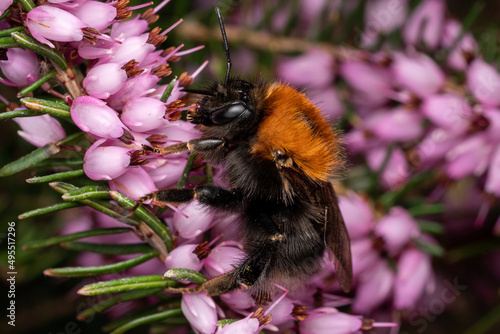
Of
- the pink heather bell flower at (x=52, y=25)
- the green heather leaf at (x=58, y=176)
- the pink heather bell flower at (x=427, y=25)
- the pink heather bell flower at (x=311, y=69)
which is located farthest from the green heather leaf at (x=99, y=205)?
the pink heather bell flower at (x=427, y=25)

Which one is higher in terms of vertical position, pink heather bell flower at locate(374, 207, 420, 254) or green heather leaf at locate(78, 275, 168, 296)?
green heather leaf at locate(78, 275, 168, 296)

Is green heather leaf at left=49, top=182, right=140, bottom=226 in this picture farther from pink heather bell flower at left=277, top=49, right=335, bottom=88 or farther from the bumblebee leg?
pink heather bell flower at left=277, top=49, right=335, bottom=88

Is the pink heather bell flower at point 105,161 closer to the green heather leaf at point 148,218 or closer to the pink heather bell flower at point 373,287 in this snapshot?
the green heather leaf at point 148,218

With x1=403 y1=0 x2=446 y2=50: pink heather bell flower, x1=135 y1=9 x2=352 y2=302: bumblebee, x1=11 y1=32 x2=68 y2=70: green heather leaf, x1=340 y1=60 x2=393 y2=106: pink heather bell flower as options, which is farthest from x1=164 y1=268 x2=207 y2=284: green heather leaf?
x1=403 y1=0 x2=446 y2=50: pink heather bell flower

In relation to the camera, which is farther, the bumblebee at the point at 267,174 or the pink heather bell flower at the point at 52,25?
the bumblebee at the point at 267,174

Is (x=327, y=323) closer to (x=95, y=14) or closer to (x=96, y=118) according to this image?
(x=96, y=118)

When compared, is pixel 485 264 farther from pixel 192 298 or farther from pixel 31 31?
pixel 31 31
